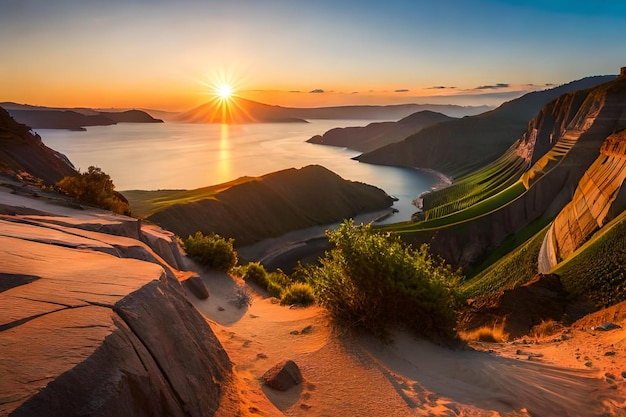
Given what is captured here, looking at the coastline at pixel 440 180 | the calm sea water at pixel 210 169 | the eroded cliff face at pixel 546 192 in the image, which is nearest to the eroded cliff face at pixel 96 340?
the eroded cliff face at pixel 546 192

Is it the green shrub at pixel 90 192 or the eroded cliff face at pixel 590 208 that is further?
the eroded cliff face at pixel 590 208

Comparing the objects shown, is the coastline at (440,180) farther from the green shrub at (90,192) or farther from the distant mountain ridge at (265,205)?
the green shrub at (90,192)

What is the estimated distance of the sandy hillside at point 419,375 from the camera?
24.8 ft

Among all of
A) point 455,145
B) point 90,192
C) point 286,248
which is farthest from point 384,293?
point 455,145

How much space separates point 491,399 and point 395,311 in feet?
10.0

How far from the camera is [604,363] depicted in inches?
386

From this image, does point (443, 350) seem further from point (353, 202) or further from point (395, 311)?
point (353, 202)

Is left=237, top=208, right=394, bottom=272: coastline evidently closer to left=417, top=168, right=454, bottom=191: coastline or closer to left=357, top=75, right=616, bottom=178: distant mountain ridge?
left=417, top=168, right=454, bottom=191: coastline

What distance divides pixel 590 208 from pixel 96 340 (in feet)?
119

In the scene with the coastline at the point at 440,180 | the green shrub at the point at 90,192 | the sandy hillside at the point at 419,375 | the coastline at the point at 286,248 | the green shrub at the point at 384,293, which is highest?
the green shrub at the point at 90,192

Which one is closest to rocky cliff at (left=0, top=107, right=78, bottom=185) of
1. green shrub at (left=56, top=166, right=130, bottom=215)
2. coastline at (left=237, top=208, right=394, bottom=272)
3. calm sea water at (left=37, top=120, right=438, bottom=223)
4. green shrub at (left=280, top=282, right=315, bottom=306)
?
green shrub at (left=56, top=166, right=130, bottom=215)

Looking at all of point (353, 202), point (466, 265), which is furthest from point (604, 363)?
point (353, 202)

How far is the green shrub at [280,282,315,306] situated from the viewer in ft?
51.2

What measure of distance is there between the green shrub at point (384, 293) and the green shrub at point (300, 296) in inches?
165
